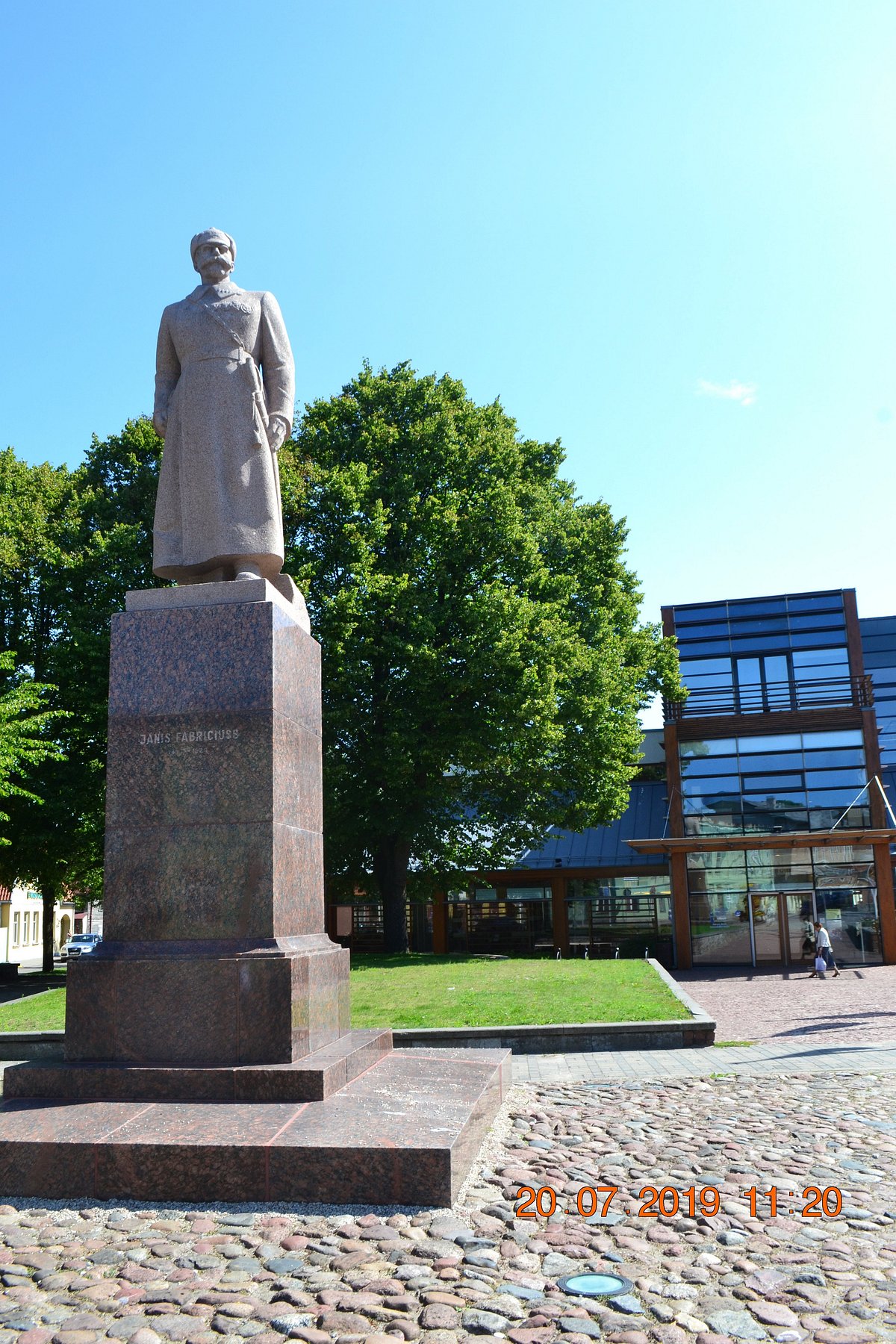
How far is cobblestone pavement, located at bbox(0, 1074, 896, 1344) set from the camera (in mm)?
3775

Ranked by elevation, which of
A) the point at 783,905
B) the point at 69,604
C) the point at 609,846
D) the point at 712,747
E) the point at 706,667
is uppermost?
the point at 706,667

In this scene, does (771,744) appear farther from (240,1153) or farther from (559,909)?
(240,1153)

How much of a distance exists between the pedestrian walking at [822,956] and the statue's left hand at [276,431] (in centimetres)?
2306

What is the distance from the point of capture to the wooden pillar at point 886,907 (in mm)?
30859

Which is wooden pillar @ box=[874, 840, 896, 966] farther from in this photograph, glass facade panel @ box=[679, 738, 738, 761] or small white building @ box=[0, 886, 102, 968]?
small white building @ box=[0, 886, 102, 968]

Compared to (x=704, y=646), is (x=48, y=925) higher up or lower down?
lower down

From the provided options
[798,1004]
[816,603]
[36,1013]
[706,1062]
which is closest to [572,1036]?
[706,1062]

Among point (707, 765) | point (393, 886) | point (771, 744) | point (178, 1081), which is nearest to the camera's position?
point (178, 1081)

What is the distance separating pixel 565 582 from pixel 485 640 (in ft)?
13.0

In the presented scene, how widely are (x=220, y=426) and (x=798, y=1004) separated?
51.5ft

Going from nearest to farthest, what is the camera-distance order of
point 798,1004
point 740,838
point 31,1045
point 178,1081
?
point 178,1081, point 31,1045, point 798,1004, point 740,838

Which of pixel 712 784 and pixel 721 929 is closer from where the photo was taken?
pixel 721 929

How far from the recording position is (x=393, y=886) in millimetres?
24766
